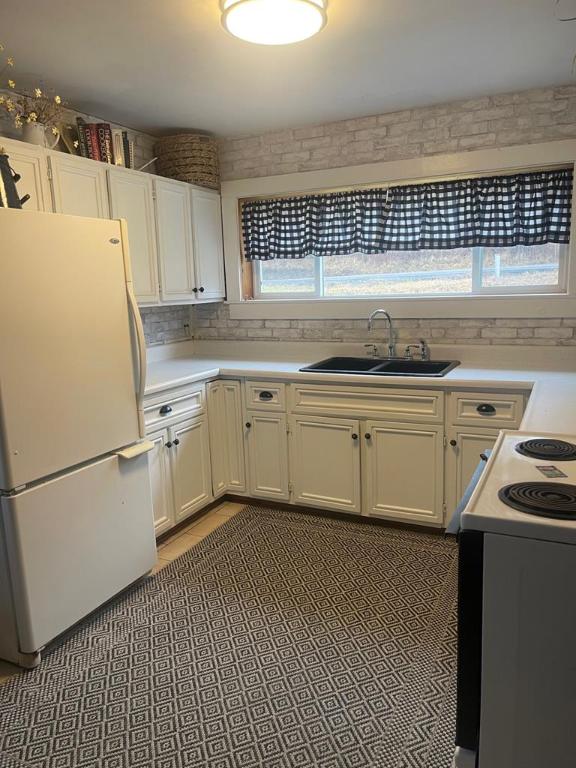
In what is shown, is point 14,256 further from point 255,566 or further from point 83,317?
point 255,566

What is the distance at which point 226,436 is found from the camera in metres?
3.61

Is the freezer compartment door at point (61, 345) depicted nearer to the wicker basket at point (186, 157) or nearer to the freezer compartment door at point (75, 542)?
the freezer compartment door at point (75, 542)

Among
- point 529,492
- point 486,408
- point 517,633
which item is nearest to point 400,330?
point 486,408

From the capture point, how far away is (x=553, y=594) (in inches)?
45.2

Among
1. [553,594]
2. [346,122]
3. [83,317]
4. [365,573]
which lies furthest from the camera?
[346,122]

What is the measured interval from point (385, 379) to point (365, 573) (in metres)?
1.02

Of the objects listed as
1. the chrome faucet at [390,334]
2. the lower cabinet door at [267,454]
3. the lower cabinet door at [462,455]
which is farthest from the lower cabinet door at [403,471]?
the chrome faucet at [390,334]

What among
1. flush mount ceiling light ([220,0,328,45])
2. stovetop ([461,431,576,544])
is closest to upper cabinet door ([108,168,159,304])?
flush mount ceiling light ([220,0,328,45])

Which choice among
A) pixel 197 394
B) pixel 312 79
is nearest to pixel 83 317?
pixel 197 394

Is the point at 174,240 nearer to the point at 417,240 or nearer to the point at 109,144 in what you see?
the point at 109,144

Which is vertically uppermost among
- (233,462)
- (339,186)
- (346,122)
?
(346,122)

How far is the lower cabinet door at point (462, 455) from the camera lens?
2918mm

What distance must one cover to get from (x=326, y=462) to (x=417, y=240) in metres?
1.50

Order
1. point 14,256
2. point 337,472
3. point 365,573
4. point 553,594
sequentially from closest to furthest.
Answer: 1. point 553,594
2. point 14,256
3. point 365,573
4. point 337,472
